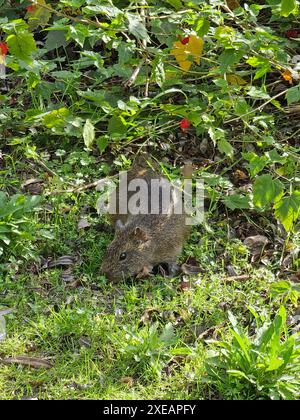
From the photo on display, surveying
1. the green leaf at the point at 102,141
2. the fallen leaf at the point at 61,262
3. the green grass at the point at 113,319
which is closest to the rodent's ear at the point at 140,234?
the green grass at the point at 113,319

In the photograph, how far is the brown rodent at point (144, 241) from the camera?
5.65 m

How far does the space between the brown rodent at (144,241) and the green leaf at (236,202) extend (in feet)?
1.18

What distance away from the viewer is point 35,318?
5219 millimetres

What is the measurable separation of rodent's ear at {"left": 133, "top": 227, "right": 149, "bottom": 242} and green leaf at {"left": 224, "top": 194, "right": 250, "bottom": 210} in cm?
70

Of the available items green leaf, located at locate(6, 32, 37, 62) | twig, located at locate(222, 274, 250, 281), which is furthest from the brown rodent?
green leaf, located at locate(6, 32, 37, 62)

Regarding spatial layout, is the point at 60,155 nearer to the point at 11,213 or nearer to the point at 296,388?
the point at 11,213

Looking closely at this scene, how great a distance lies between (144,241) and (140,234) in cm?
7

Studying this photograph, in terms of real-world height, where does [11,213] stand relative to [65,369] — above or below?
above

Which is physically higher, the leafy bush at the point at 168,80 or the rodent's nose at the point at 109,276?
the leafy bush at the point at 168,80

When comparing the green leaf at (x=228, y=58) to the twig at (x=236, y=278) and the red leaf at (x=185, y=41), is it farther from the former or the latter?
the twig at (x=236, y=278)

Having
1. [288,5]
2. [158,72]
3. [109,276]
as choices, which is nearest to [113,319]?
[109,276]

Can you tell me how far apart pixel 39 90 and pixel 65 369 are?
109 inches

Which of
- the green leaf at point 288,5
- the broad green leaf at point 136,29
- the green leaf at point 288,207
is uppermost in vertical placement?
the green leaf at point 288,5
